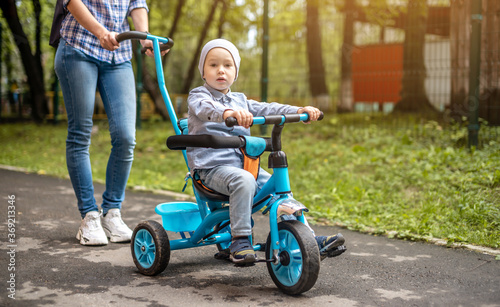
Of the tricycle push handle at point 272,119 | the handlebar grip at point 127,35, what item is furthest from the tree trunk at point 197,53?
the tricycle push handle at point 272,119

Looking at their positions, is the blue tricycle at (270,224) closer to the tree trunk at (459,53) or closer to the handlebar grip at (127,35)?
the handlebar grip at (127,35)

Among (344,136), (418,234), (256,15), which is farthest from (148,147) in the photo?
(256,15)

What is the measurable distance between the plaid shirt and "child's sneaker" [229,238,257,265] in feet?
5.72

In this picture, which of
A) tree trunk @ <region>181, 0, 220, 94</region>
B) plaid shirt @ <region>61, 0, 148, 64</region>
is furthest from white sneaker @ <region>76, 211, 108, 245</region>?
tree trunk @ <region>181, 0, 220, 94</region>

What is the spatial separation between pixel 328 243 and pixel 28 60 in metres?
13.1

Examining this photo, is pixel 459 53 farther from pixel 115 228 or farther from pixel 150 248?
pixel 150 248

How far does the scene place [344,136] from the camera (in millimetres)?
8164

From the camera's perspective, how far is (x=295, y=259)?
2564 mm

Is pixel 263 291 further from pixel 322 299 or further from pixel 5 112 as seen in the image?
pixel 5 112

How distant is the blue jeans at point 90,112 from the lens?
11.6ft

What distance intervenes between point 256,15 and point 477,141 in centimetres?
1120

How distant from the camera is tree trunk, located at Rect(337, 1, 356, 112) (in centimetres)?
1075

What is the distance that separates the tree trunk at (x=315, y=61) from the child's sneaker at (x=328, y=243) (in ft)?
27.1

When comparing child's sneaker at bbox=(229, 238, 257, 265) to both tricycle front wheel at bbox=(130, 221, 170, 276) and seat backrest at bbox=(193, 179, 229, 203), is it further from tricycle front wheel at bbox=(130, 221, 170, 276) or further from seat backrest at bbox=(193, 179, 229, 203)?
tricycle front wheel at bbox=(130, 221, 170, 276)
